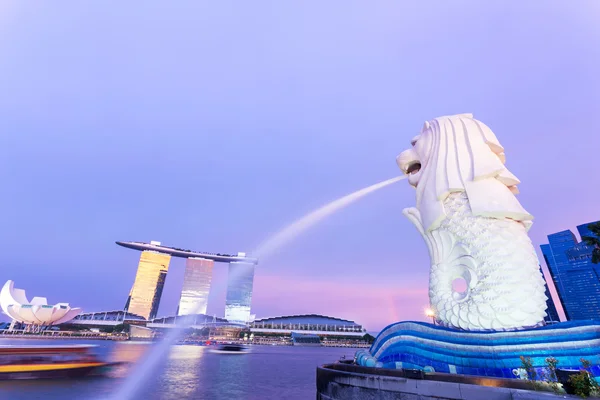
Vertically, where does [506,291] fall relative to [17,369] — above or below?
above

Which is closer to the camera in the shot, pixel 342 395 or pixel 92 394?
pixel 342 395

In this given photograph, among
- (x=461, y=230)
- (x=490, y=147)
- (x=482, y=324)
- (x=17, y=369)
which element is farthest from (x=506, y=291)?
(x=17, y=369)

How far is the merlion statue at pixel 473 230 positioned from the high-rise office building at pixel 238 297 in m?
152

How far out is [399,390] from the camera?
1044 centimetres

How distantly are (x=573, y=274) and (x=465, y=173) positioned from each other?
12879 cm

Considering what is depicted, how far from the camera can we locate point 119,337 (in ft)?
326

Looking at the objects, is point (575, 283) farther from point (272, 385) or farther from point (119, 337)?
point (119, 337)

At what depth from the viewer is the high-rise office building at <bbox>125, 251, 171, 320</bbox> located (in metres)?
146

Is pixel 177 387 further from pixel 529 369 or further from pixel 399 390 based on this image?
pixel 529 369

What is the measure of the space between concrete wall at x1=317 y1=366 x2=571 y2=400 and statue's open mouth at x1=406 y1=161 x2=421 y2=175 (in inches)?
410

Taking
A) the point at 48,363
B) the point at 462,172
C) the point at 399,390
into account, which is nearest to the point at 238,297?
the point at 48,363

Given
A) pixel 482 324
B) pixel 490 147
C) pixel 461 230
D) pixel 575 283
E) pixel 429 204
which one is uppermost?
pixel 575 283

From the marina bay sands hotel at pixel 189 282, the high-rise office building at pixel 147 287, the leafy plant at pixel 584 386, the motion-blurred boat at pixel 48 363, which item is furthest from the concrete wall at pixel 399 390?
the high-rise office building at pixel 147 287

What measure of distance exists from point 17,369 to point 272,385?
60.2 feet
